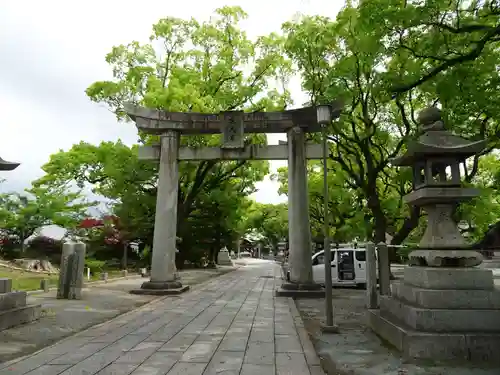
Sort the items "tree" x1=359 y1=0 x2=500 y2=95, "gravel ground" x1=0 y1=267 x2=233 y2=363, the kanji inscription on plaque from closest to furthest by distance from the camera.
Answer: "gravel ground" x1=0 y1=267 x2=233 y2=363 → "tree" x1=359 y1=0 x2=500 y2=95 → the kanji inscription on plaque

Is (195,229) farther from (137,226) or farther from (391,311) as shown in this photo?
(391,311)

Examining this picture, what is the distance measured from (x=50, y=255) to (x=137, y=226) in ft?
17.7

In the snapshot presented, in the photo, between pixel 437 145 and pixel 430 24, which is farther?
pixel 430 24

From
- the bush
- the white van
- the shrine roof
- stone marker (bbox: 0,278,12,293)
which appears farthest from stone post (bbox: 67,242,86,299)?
the bush

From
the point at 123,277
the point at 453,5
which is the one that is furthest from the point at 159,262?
the point at 453,5

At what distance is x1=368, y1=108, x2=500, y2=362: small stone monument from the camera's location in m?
5.39

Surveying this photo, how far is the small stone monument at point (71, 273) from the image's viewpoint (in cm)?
1138

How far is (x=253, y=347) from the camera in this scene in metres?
6.19

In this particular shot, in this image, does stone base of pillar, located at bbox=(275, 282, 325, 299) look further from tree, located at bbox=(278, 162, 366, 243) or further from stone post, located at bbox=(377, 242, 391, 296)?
tree, located at bbox=(278, 162, 366, 243)

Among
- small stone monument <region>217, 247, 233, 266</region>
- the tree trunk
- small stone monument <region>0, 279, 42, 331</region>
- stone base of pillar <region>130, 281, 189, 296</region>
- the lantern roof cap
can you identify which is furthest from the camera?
small stone monument <region>217, 247, 233, 266</region>

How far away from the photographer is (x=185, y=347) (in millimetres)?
6137

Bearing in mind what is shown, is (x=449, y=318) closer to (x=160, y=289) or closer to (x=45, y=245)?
(x=160, y=289)

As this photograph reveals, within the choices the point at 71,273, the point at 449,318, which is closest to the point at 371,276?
the point at 449,318

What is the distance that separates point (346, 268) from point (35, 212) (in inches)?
677
